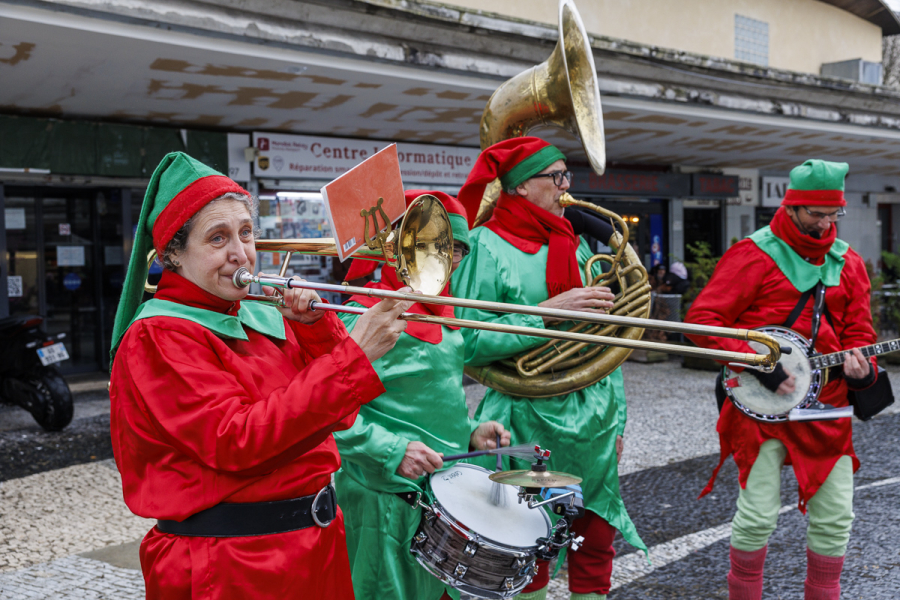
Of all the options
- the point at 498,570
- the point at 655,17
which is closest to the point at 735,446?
the point at 498,570

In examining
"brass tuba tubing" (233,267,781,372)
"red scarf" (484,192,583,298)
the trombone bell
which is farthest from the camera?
"red scarf" (484,192,583,298)

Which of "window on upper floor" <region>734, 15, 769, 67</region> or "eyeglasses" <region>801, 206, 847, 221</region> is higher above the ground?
"window on upper floor" <region>734, 15, 769, 67</region>

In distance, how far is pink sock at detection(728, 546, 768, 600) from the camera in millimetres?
3309

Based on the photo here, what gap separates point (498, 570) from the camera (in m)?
2.27

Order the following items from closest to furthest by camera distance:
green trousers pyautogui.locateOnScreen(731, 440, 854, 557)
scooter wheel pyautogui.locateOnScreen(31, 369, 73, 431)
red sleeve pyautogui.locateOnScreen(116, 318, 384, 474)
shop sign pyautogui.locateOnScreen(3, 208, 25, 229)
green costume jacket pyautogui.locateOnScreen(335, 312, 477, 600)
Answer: red sleeve pyautogui.locateOnScreen(116, 318, 384, 474)
green costume jacket pyautogui.locateOnScreen(335, 312, 477, 600)
green trousers pyautogui.locateOnScreen(731, 440, 854, 557)
scooter wheel pyautogui.locateOnScreen(31, 369, 73, 431)
shop sign pyautogui.locateOnScreen(3, 208, 25, 229)

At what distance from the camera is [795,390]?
331 cm

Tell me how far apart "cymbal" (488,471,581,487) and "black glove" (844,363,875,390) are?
69.7 inches

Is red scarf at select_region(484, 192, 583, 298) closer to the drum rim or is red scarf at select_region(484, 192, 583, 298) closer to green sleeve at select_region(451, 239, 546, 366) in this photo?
green sleeve at select_region(451, 239, 546, 366)

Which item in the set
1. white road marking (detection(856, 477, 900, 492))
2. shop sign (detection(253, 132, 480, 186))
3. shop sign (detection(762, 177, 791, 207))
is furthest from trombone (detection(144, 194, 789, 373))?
shop sign (detection(762, 177, 791, 207))

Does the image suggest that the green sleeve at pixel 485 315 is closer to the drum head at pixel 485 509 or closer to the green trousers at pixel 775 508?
the drum head at pixel 485 509

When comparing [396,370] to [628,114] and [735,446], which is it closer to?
[735,446]

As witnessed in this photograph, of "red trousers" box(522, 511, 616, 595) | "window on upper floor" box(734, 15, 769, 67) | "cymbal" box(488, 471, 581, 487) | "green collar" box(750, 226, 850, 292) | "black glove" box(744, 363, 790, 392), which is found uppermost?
"window on upper floor" box(734, 15, 769, 67)

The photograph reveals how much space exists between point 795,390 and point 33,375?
6265 mm

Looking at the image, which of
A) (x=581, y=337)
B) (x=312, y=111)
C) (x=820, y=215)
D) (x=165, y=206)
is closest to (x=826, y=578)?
(x=820, y=215)
